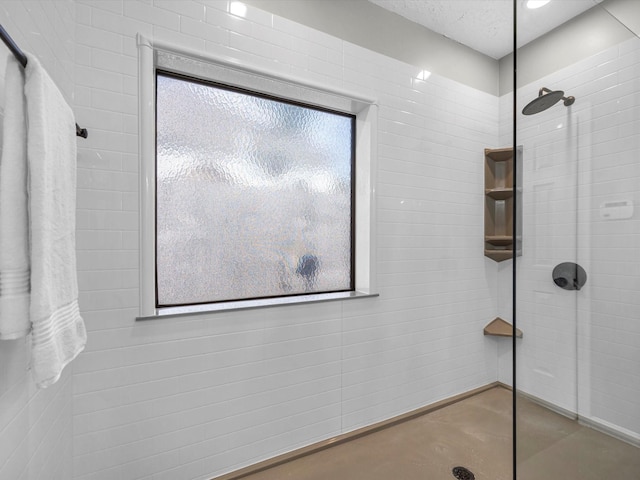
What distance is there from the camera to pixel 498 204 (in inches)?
96.6

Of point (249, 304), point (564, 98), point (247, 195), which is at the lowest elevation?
point (249, 304)

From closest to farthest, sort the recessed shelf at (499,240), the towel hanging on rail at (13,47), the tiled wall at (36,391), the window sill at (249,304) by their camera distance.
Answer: the towel hanging on rail at (13,47)
the tiled wall at (36,391)
the window sill at (249,304)
the recessed shelf at (499,240)

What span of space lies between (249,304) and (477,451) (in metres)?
1.51

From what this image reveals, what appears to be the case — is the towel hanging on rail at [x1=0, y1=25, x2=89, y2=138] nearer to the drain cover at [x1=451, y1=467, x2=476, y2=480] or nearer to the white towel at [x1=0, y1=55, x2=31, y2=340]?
the white towel at [x1=0, y1=55, x2=31, y2=340]

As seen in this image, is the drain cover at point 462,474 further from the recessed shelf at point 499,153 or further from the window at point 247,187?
the recessed shelf at point 499,153

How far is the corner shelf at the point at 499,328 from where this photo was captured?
7.59 feet

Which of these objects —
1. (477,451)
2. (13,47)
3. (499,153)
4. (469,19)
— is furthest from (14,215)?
(499,153)

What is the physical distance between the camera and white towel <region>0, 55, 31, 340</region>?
2.06ft

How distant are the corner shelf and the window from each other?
1.20 metres

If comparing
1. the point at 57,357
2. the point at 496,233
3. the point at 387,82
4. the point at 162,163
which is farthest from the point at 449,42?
the point at 57,357

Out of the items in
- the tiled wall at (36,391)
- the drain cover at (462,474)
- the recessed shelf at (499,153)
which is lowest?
the drain cover at (462,474)

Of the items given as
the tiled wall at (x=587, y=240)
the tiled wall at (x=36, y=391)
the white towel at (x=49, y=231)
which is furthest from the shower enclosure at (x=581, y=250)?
the tiled wall at (x=36, y=391)

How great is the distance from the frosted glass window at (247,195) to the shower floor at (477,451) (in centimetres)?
90

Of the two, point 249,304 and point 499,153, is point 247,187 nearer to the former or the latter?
point 249,304
